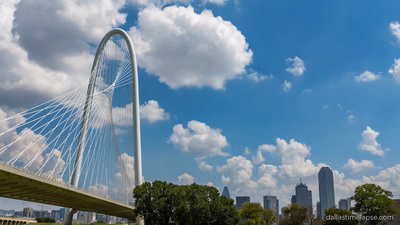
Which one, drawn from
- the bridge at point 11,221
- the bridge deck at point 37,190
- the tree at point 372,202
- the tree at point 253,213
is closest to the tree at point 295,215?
the tree at point 253,213

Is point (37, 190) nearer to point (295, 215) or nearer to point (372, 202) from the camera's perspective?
point (372, 202)

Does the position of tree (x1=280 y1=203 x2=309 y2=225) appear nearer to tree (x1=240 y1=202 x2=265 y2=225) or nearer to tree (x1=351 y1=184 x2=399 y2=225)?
tree (x1=240 y1=202 x2=265 y2=225)

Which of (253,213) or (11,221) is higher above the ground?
(253,213)

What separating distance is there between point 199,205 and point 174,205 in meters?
4.35

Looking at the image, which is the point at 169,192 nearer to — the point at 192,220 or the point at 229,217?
the point at 192,220

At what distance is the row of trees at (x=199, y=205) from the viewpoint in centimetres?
6175

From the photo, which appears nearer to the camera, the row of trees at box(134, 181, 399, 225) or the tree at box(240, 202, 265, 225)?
Result: the row of trees at box(134, 181, 399, 225)

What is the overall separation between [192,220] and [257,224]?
3313 cm

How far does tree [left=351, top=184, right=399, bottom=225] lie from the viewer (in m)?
67.4

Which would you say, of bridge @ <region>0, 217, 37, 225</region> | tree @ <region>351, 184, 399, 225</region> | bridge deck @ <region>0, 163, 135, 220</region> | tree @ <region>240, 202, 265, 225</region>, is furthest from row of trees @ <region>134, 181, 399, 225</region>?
bridge @ <region>0, 217, 37, 225</region>

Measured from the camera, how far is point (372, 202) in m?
67.4

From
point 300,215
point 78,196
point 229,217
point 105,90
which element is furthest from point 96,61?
point 300,215

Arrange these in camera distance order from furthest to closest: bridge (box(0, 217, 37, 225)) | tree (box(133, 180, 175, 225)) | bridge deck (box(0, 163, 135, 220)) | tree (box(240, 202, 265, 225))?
1. bridge (box(0, 217, 37, 225))
2. tree (box(240, 202, 265, 225))
3. tree (box(133, 180, 175, 225))
4. bridge deck (box(0, 163, 135, 220))

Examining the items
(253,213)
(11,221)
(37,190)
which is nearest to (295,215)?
(253,213)
